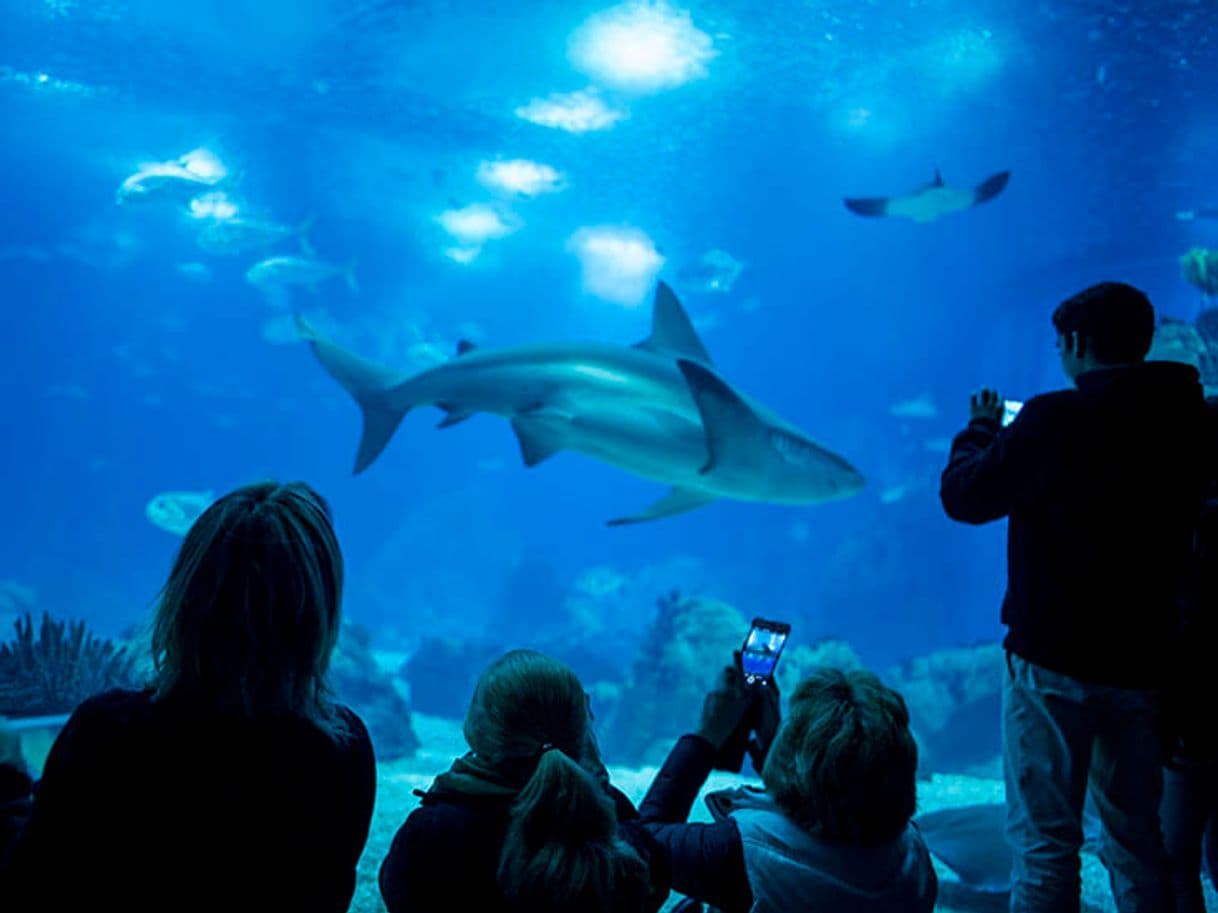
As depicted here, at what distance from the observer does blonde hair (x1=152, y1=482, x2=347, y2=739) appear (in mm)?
1404

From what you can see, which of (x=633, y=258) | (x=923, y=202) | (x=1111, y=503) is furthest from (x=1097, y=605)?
(x=633, y=258)

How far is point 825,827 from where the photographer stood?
167cm

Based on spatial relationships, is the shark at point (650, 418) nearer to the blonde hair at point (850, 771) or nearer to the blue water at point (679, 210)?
the blonde hair at point (850, 771)

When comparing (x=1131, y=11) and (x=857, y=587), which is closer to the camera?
(x=1131, y=11)

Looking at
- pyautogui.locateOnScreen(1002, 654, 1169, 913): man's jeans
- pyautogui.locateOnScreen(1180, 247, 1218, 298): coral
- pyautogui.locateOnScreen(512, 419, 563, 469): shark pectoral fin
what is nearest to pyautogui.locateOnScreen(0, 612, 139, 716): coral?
pyautogui.locateOnScreen(512, 419, 563, 469): shark pectoral fin

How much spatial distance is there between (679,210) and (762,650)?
2322 centimetres

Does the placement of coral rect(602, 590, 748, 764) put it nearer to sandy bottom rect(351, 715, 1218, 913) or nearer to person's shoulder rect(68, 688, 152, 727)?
sandy bottom rect(351, 715, 1218, 913)

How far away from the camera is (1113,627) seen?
2.43m

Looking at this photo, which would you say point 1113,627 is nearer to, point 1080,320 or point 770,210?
point 1080,320

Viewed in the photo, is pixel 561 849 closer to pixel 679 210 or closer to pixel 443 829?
pixel 443 829

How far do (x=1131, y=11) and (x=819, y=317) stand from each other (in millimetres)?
22573

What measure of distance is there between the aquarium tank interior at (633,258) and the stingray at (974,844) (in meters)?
0.13

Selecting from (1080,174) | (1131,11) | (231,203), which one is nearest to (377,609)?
(231,203)

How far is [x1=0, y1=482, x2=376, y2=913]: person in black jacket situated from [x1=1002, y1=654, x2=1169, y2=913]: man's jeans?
1.98m
